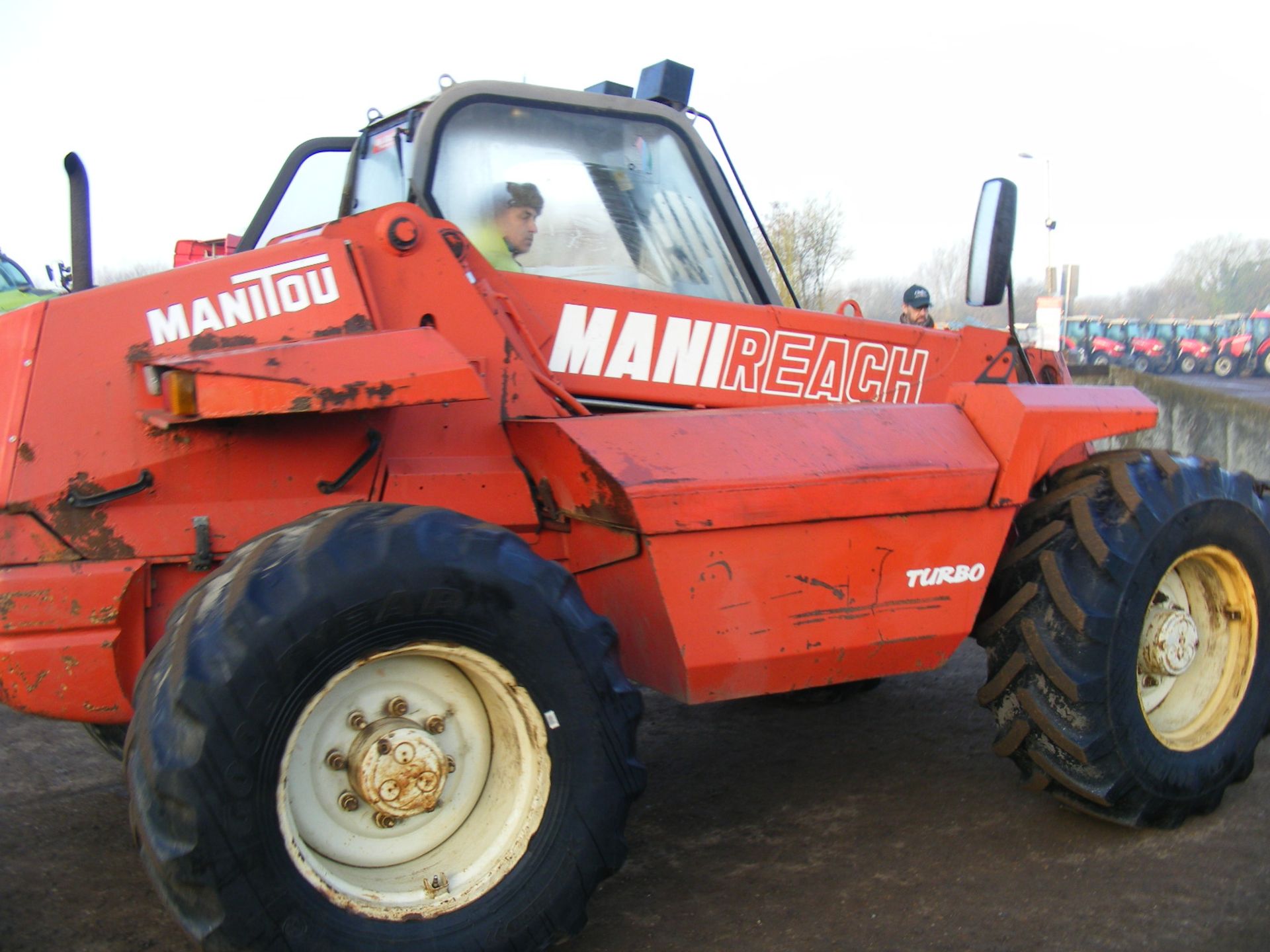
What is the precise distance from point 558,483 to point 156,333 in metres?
1.09

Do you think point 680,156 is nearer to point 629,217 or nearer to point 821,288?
point 629,217

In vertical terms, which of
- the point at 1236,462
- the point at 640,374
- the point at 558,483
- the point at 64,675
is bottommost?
the point at 1236,462

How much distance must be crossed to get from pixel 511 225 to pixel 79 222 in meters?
1.25

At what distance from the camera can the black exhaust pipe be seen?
3.19 m

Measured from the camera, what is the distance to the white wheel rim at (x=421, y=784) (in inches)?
98.7

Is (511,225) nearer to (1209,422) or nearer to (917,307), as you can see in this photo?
(917,307)

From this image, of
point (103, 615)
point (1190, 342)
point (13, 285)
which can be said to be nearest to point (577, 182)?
point (103, 615)

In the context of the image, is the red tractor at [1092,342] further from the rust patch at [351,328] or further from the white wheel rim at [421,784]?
the white wheel rim at [421,784]

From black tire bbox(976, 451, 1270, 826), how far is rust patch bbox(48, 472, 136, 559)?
8.21 feet

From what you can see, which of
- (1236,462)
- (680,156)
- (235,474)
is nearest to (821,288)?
(1236,462)

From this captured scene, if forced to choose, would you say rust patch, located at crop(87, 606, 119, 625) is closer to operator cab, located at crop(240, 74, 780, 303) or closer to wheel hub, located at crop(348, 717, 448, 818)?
wheel hub, located at crop(348, 717, 448, 818)

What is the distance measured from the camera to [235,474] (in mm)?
2834

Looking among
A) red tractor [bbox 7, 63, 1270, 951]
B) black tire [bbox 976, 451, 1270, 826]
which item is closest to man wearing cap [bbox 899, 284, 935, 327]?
red tractor [bbox 7, 63, 1270, 951]

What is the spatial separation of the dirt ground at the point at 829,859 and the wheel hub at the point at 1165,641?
51 cm
